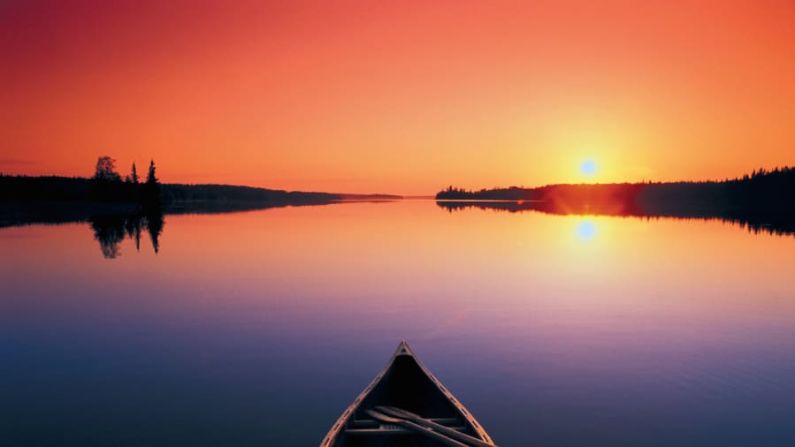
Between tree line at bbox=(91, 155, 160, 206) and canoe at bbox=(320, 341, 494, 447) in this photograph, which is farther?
tree line at bbox=(91, 155, 160, 206)

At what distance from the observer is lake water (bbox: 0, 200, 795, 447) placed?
14.1 metres

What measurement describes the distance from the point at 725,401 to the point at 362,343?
13756mm

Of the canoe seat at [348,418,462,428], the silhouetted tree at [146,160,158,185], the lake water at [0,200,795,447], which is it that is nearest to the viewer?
the canoe seat at [348,418,462,428]

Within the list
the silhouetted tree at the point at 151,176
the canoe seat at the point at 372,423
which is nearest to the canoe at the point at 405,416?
the canoe seat at the point at 372,423

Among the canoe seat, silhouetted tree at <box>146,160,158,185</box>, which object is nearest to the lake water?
the canoe seat

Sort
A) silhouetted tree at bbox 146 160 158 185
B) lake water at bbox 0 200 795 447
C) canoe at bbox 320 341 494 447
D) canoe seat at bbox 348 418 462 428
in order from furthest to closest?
silhouetted tree at bbox 146 160 158 185 < lake water at bbox 0 200 795 447 < canoe seat at bbox 348 418 462 428 < canoe at bbox 320 341 494 447

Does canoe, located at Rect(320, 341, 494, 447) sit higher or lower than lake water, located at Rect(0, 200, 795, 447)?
higher

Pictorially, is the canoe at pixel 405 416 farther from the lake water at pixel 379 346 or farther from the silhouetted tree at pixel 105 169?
the silhouetted tree at pixel 105 169

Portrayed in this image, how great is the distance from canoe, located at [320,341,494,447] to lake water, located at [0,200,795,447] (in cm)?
212

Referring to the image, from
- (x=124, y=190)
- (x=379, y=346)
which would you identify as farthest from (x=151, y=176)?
(x=379, y=346)

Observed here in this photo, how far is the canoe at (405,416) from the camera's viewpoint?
35.4 feet

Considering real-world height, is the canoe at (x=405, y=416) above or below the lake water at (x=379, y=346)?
above

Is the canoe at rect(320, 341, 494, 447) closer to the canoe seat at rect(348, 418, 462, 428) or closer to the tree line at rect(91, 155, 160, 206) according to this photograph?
the canoe seat at rect(348, 418, 462, 428)

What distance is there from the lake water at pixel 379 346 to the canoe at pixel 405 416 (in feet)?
6.96
